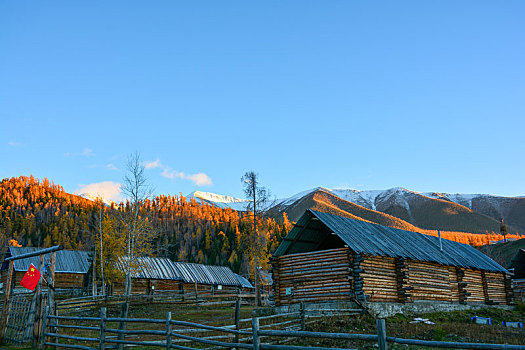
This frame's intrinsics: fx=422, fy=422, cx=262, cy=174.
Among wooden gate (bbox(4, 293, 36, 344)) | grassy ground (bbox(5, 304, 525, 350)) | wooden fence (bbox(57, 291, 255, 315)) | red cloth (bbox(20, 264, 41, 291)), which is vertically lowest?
grassy ground (bbox(5, 304, 525, 350))

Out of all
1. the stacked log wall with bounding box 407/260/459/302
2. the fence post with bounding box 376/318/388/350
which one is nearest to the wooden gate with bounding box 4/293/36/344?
the fence post with bounding box 376/318/388/350

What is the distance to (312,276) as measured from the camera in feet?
78.9

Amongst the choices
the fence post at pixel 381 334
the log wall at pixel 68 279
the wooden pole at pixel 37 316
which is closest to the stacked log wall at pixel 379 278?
the fence post at pixel 381 334

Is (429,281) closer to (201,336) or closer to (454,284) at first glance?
(454,284)

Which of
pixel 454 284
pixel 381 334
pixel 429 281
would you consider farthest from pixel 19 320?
pixel 454 284

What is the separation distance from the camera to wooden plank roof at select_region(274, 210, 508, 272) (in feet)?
77.6

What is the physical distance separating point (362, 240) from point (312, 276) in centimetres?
356

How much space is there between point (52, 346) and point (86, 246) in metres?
110

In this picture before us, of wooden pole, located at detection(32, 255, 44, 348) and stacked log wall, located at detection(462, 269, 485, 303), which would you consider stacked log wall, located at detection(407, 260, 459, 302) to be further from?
wooden pole, located at detection(32, 255, 44, 348)

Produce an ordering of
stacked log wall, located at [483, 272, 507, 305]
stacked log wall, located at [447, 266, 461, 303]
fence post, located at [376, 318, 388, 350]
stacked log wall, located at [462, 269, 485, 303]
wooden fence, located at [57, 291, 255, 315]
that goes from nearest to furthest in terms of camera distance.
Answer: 1. fence post, located at [376, 318, 388, 350]
2. wooden fence, located at [57, 291, 255, 315]
3. stacked log wall, located at [447, 266, 461, 303]
4. stacked log wall, located at [462, 269, 485, 303]
5. stacked log wall, located at [483, 272, 507, 305]

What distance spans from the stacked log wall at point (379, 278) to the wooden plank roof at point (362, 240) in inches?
24.9

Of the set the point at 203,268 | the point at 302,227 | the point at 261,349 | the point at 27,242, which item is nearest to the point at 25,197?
the point at 27,242

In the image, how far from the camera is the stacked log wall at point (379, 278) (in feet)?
74.6

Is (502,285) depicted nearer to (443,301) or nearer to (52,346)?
(443,301)
